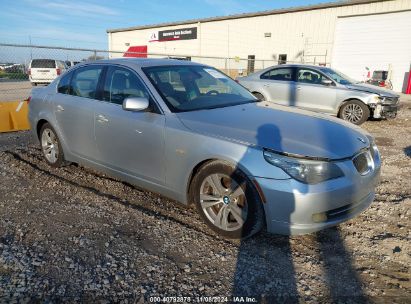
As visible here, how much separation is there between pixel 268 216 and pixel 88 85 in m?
2.94

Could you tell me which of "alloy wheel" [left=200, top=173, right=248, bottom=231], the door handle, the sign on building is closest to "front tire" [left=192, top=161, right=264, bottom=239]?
"alloy wheel" [left=200, top=173, right=248, bottom=231]

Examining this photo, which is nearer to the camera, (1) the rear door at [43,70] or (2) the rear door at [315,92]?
(2) the rear door at [315,92]

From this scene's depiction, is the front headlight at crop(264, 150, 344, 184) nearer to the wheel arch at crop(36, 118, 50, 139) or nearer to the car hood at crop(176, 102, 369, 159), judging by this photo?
the car hood at crop(176, 102, 369, 159)

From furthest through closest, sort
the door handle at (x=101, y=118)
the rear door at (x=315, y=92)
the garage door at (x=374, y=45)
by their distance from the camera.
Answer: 1. the garage door at (x=374, y=45)
2. the rear door at (x=315, y=92)
3. the door handle at (x=101, y=118)

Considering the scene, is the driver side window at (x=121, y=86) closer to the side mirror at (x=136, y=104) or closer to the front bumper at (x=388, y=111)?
the side mirror at (x=136, y=104)

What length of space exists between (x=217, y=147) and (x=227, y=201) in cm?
52

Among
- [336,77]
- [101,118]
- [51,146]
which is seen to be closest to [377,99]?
[336,77]

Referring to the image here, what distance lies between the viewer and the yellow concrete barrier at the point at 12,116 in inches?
293

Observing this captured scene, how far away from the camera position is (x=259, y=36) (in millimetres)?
28391

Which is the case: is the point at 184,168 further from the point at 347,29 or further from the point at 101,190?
the point at 347,29

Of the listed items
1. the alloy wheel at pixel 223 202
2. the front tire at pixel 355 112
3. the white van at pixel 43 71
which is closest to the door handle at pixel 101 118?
the alloy wheel at pixel 223 202


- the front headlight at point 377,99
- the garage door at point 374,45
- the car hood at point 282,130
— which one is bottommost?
the front headlight at point 377,99

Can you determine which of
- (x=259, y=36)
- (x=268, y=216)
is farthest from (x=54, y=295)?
(x=259, y=36)

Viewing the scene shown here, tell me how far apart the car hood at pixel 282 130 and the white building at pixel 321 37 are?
1309 cm
